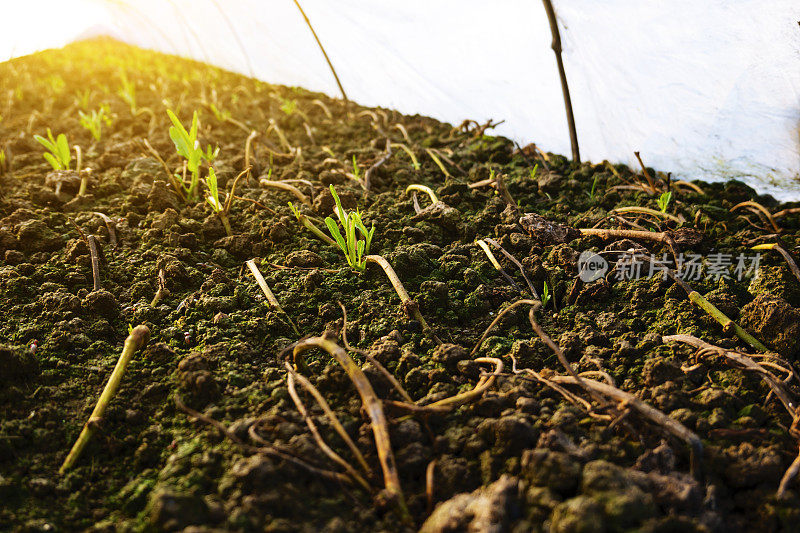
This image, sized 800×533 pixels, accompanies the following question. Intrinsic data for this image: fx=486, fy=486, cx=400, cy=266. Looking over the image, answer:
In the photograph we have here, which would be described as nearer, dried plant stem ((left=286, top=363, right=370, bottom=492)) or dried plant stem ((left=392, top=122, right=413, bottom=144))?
dried plant stem ((left=286, top=363, right=370, bottom=492))

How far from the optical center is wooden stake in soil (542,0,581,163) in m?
2.23

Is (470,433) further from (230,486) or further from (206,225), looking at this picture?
(206,225)

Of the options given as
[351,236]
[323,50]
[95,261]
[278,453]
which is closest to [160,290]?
[95,261]

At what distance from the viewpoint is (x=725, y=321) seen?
1207 millimetres

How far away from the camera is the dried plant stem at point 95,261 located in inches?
54.4

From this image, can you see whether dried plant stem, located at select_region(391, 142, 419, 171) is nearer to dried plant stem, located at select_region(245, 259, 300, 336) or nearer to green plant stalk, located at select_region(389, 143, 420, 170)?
green plant stalk, located at select_region(389, 143, 420, 170)

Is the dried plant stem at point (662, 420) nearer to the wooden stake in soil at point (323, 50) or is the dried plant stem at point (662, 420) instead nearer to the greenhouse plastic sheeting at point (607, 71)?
the greenhouse plastic sheeting at point (607, 71)

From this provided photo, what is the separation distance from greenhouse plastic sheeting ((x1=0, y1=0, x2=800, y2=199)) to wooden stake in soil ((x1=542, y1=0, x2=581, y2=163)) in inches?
1.1

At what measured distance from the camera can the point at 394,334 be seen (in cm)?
119

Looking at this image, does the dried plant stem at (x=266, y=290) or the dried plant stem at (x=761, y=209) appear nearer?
the dried plant stem at (x=266, y=290)

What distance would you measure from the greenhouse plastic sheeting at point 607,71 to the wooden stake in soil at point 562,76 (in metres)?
0.03

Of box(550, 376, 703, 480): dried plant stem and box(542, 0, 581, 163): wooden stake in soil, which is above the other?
box(542, 0, 581, 163): wooden stake in soil

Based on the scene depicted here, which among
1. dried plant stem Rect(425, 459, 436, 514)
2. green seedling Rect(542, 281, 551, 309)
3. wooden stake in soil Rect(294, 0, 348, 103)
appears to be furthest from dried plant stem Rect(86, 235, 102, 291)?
wooden stake in soil Rect(294, 0, 348, 103)

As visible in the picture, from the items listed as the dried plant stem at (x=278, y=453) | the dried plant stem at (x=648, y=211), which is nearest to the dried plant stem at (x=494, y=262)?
the dried plant stem at (x=648, y=211)
